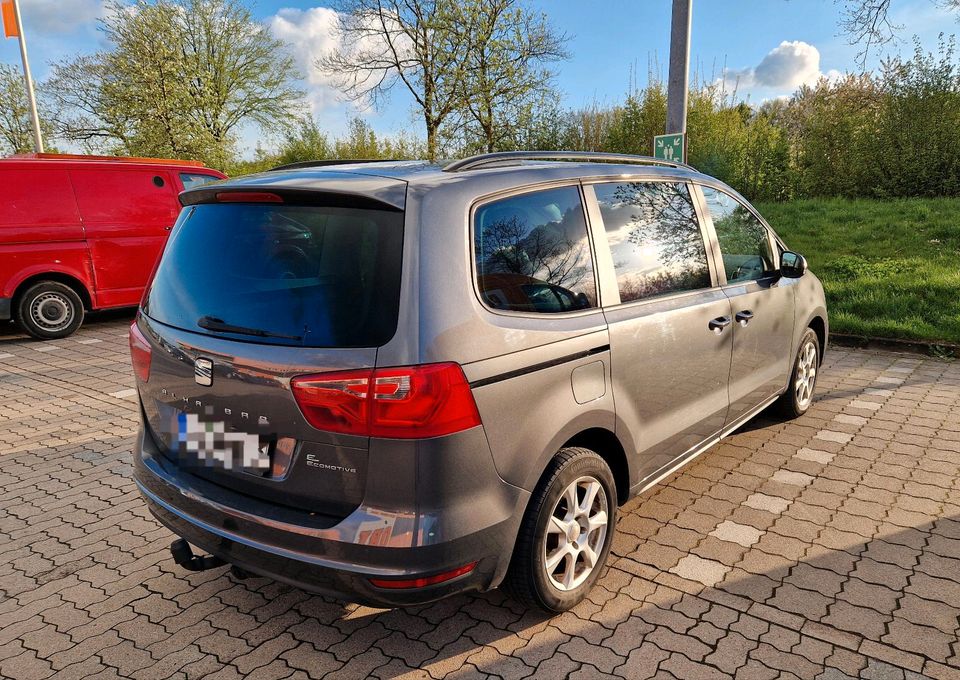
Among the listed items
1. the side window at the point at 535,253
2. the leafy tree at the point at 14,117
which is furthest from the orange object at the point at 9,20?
the side window at the point at 535,253

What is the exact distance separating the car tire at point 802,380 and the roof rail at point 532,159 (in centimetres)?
193

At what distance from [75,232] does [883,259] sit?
1119cm

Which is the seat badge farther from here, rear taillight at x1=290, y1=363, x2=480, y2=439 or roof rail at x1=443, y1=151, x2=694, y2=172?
roof rail at x1=443, y1=151, x2=694, y2=172

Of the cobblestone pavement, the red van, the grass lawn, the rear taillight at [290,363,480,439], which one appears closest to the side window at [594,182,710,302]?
the rear taillight at [290,363,480,439]

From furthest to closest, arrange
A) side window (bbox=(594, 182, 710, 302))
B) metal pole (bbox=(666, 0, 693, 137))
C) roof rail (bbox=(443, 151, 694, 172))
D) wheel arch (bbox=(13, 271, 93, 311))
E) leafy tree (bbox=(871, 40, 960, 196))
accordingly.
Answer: leafy tree (bbox=(871, 40, 960, 196)) < wheel arch (bbox=(13, 271, 93, 311)) < metal pole (bbox=(666, 0, 693, 137)) < side window (bbox=(594, 182, 710, 302)) < roof rail (bbox=(443, 151, 694, 172))

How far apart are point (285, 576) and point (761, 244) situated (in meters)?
3.42

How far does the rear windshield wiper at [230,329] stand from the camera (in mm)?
2175

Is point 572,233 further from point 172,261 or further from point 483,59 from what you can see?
point 483,59

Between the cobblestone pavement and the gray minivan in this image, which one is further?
the cobblestone pavement

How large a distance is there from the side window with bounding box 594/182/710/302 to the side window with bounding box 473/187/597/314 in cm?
23

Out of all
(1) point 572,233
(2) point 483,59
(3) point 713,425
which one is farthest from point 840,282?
(2) point 483,59

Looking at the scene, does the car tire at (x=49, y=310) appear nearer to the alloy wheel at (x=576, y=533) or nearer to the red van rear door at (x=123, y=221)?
the red van rear door at (x=123, y=221)

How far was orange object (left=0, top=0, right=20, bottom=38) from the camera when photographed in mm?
16984

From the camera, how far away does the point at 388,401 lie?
1.98 m
